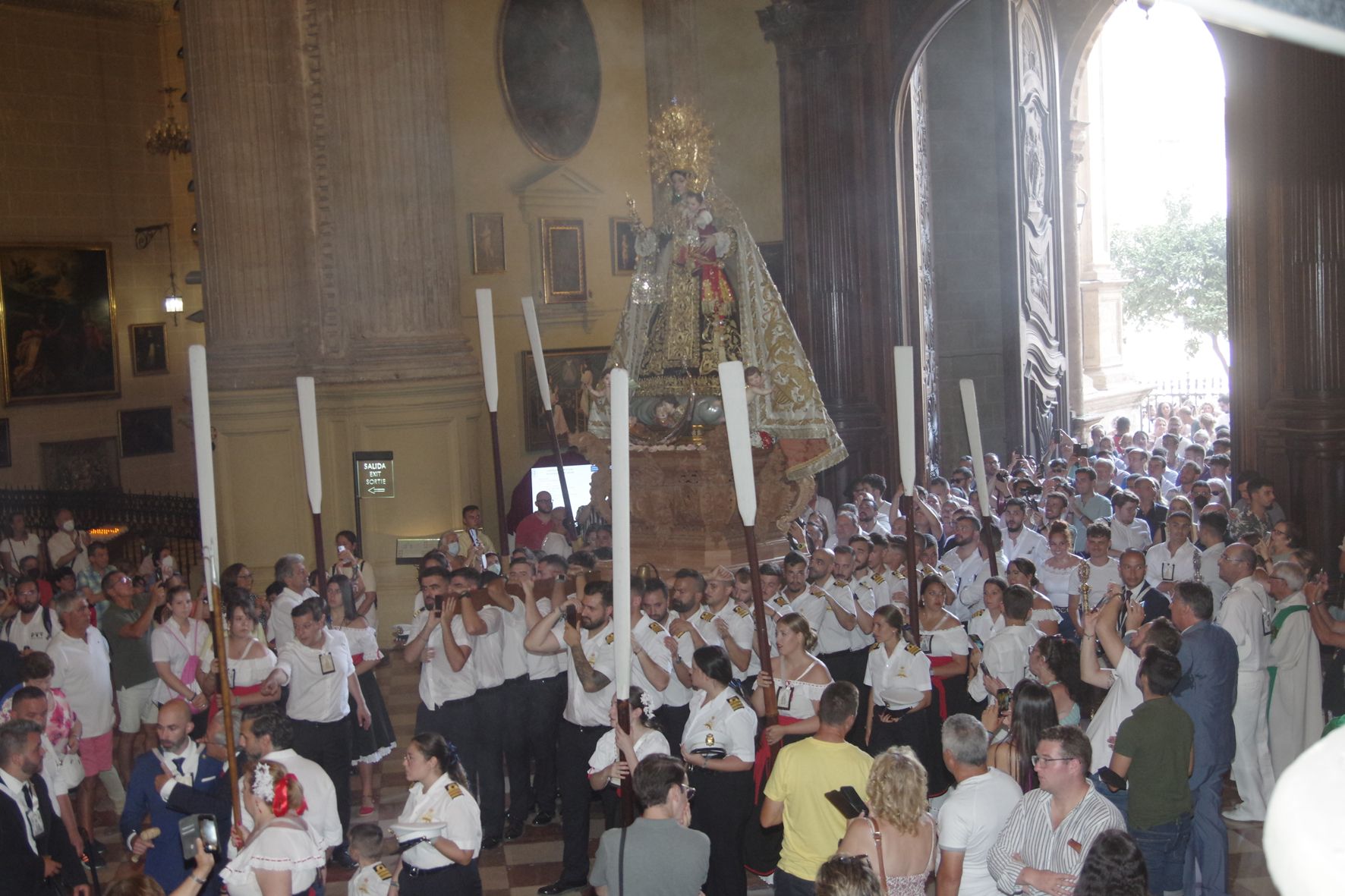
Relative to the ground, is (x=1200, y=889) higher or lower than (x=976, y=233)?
lower

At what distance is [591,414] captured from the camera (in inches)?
408

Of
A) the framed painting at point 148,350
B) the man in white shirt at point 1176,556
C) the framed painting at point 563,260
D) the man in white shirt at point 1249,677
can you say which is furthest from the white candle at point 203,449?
the framed painting at point 148,350

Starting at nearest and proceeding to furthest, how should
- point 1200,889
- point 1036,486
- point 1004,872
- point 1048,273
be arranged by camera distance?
point 1004,872 → point 1200,889 → point 1036,486 → point 1048,273

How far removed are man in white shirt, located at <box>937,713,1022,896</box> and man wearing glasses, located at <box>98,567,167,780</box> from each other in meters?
5.30

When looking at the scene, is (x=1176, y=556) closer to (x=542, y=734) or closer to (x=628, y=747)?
(x=542, y=734)

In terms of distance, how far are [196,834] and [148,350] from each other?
17.3m

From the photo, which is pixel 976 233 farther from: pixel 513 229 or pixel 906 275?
pixel 513 229

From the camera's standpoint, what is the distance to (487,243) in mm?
14750

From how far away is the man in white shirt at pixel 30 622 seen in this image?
8.32 m

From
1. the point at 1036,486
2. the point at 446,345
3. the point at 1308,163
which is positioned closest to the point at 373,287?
the point at 446,345

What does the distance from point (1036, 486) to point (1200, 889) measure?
6416mm

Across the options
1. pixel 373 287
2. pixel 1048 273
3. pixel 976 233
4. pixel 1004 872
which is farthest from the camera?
pixel 1048 273

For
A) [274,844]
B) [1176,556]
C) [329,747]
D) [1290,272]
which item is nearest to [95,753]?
[329,747]

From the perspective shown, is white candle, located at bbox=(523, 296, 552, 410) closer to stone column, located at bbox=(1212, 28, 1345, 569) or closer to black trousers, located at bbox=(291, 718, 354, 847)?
black trousers, located at bbox=(291, 718, 354, 847)
